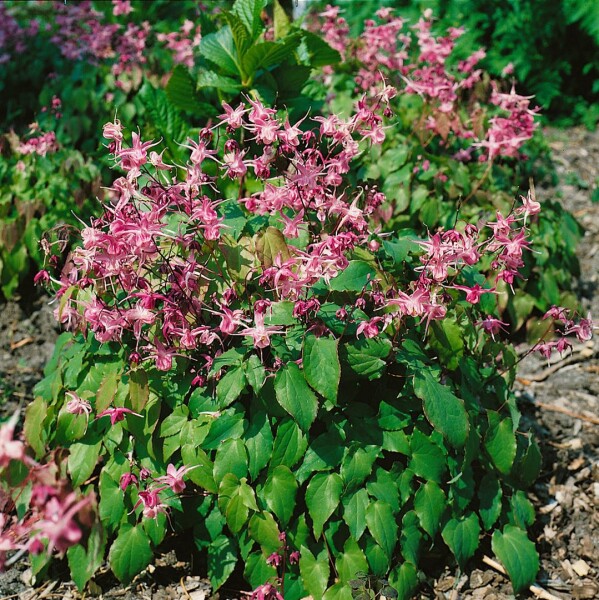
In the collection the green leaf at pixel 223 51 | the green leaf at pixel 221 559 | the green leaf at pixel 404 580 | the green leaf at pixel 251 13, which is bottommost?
the green leaf at pixel 221 559

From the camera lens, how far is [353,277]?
6.61 feet

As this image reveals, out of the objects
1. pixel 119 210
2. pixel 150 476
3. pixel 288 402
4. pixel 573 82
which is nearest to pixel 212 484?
pixel 150 476

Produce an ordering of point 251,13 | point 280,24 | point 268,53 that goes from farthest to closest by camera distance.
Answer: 1. point 280,24
2. point 251,13
3. point 268,53

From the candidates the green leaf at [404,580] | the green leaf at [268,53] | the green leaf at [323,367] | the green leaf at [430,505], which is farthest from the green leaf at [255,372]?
the green leaf at [268,53]

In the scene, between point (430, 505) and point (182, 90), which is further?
point (182, 90)

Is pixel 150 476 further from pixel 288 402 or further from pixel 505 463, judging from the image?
pixel 505 463

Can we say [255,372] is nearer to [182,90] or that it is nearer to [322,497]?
[322,497]

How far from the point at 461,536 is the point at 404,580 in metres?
0.22

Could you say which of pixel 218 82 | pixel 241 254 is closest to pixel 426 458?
pixel 241 254

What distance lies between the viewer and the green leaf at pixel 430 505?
6.61ft

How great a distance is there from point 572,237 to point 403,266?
173 centimetres

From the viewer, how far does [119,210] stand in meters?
1.77

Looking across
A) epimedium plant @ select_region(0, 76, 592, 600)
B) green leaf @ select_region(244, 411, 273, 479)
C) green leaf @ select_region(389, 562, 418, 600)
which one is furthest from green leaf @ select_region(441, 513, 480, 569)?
green leaf @ select_region(244, 411, 273, 479)

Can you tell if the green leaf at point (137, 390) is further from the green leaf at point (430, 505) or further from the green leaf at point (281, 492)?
the green leaf at point (430, 505)
